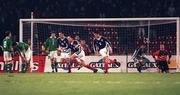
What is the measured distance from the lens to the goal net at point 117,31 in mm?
24562

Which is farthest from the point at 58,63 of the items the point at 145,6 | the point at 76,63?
the point at 145,6

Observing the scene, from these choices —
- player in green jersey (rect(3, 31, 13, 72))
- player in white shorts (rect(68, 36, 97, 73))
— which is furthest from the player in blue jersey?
player in green jersey (rect(3, 31, 13, 72))

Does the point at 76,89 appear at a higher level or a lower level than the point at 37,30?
lower

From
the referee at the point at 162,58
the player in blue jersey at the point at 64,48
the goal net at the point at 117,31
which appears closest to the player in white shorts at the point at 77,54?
the player in blue jersey at the point at 64,48

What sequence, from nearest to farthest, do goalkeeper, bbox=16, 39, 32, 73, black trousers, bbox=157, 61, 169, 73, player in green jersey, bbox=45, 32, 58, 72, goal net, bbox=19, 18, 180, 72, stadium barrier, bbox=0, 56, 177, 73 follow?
1. black trousers, bbox=157, 61, 169, 73
2. player in green jersey, bbox=45, 32, 58, 72
3. goalkeeper, bbox=16, 39, 32, 73
4. stadium barrier, bbox=0, 56, 177, 73
5. goal net, bbox=19, 18, 180, 72

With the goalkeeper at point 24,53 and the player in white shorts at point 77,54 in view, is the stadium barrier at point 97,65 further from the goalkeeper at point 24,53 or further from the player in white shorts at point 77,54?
the player in white shorts at point 77,54

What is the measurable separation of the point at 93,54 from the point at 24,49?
→ 10.6ft

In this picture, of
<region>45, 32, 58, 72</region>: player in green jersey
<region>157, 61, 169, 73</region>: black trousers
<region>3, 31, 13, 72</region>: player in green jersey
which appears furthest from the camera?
<region>45, 32, 58, 72</region>: player in green jersey

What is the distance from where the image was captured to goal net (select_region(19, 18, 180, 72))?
80.6 ft

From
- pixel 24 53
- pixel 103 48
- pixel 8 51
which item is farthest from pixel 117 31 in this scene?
pixel 8 51

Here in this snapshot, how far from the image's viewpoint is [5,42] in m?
23.0

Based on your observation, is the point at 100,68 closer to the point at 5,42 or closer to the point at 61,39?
the point at 61,39

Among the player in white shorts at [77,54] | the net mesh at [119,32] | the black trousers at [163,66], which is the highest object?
the net mesh at [119,32]

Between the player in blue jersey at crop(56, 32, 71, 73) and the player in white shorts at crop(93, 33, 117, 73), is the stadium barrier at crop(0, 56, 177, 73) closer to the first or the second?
the player in blue jersey at crop(56, 32, 71, 73)
